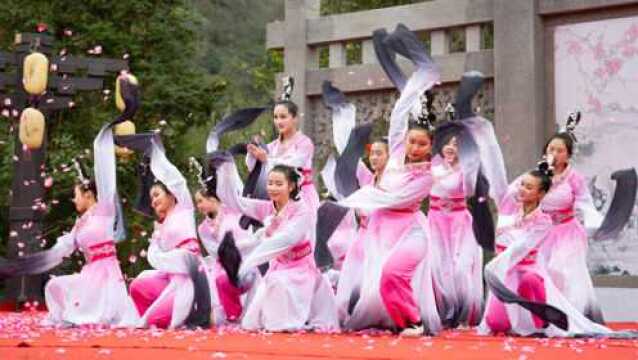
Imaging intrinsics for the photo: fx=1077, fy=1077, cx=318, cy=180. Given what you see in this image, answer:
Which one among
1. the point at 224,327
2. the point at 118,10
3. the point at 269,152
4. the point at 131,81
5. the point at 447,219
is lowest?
the point at 224,327

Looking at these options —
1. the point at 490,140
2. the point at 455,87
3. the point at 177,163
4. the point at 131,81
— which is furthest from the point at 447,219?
the point at 177,163

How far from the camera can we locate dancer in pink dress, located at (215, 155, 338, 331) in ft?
23.0

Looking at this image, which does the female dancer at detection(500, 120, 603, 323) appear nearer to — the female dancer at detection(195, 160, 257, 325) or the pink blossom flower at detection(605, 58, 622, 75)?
the pink blossom flower at detection(605, 58, 622, 75)

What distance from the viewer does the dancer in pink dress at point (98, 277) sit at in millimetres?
7699

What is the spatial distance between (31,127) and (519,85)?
455cm

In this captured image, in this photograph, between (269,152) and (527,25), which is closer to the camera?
(269,152)

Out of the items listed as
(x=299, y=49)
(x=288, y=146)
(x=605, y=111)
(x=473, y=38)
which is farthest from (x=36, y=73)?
(x=605, y=111)

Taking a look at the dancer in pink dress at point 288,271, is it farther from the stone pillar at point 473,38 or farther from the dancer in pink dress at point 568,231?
the stone pillar at point 473,38

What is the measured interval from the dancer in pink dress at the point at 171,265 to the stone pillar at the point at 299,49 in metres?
2.98

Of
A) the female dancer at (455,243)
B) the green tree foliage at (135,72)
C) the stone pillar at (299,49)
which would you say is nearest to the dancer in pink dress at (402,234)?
the female dancer at (455,243)

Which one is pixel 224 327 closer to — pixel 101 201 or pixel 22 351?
pixel 101 201

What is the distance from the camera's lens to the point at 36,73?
33.8ft

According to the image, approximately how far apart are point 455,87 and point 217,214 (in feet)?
8.35

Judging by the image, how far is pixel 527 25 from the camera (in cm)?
923
